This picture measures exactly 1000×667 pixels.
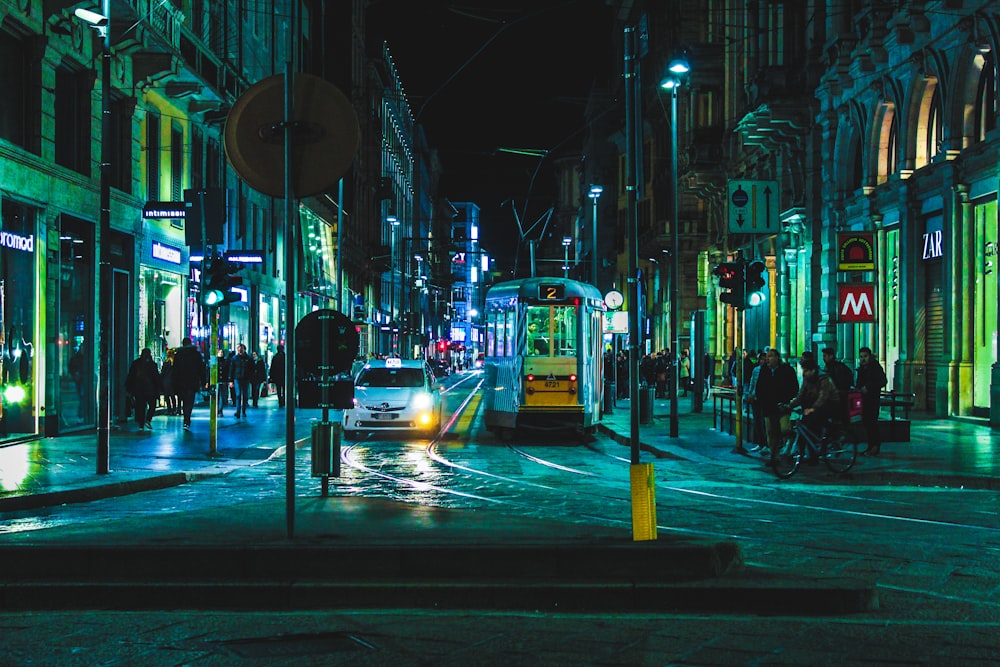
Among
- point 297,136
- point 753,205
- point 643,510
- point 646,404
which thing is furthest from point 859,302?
point 297,136

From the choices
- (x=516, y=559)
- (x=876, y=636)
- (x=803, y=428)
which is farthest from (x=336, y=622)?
(x=803, y=428)

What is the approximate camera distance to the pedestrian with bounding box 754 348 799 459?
19938mm

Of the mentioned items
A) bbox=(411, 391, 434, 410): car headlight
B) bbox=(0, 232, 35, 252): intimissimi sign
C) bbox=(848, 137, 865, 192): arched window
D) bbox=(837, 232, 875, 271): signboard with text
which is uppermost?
bbox=(848, 137, 865, 192): arched window

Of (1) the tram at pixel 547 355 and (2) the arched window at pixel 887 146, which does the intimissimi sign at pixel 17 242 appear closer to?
(1) the tram at pixel 547 355

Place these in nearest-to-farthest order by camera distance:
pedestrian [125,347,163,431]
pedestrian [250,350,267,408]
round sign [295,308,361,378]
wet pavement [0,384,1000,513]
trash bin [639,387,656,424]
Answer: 1. round sign [295,308,361,378]
2. wet pavement [0,384,1000,513]
3. pedestrian [125,347,163,431]
4. trash bin [639,387,656,424]
5. pedestrian [250,350,267,408]

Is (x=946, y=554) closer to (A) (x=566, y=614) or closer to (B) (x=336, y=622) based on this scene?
(A) (x=566, y=614)

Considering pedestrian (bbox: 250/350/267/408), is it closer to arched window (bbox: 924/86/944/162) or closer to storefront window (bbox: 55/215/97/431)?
storefront window (bbox: 55/215/97/431)

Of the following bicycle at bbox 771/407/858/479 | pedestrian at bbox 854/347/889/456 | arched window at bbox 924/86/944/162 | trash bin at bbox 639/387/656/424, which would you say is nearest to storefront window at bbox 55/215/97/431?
trash bin at bbox 639/387/656/424

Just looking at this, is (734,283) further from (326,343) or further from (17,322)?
(17,322)

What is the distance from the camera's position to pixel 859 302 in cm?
2036

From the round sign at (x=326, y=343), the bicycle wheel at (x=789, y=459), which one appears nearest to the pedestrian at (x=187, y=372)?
the bicycle wheel at (x=789, y=459)

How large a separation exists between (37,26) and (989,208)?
19.1 metres

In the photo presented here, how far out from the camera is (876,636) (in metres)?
7.39

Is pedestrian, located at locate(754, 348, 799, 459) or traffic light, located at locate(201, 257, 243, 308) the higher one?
traffic light, located at locate(201, 257, 243, 308)
